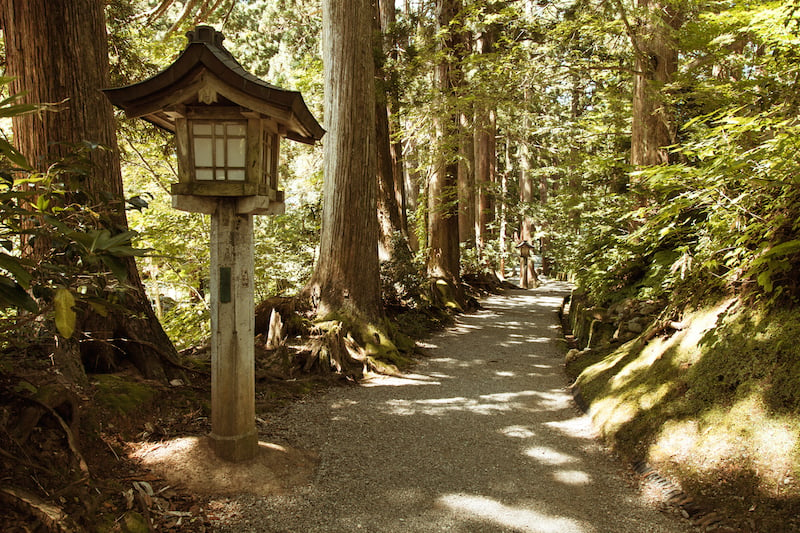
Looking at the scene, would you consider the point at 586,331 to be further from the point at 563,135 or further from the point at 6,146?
the point at 563,135

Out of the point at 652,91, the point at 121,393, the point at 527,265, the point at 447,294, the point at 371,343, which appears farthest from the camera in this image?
the point at 527,265

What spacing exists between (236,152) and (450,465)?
3105 millimetres

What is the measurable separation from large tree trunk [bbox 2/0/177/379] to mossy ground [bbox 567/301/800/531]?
4.49m

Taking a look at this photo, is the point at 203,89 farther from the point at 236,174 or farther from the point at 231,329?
the point at 231,329

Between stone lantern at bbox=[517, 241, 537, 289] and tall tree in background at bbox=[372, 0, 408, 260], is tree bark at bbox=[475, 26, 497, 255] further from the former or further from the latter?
tall tree in background at bbox=[372, 0, 408, 260]

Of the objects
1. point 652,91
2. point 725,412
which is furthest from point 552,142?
point 725,412

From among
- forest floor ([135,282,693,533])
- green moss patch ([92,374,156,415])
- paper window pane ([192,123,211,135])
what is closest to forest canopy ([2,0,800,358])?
paper window pane ([192,123,211,135])

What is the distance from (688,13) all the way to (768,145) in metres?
8.03

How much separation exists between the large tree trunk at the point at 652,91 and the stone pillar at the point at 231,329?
7.23 m

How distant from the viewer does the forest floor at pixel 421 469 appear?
349cm

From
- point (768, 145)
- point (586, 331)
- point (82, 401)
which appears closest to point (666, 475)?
point (768, 145)

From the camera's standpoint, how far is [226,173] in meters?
3.84

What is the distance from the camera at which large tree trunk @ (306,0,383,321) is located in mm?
8406

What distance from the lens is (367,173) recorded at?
8.71 meters
